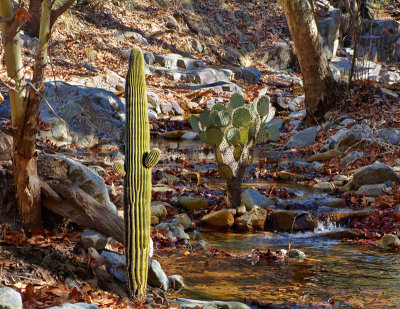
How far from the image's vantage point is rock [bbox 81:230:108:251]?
4.15m

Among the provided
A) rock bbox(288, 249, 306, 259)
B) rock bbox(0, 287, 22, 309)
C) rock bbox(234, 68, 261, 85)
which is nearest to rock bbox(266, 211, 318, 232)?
rock bbox(288, 249, 306, 259)

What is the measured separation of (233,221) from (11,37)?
3744 millimetres

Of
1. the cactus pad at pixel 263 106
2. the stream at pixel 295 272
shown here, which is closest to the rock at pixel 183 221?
the stream at pixel 295 272

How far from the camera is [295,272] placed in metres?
4.82

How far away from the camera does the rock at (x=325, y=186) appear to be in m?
8.34

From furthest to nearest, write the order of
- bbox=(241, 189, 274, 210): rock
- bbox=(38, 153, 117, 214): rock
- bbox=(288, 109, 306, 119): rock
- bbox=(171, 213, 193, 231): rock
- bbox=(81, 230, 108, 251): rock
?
bbox=(288, 109, 306, 119): rock, bbox=(241, 189, 274, 210): rock, bbox=(171, 213, 193, 231): rock, bbox=(38, 153, 117, 214): rock, bbox=(81, 230, 108, 251): rock

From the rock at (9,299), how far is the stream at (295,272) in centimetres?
154

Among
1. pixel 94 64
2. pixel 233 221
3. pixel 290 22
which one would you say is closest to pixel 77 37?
pixel 94 64

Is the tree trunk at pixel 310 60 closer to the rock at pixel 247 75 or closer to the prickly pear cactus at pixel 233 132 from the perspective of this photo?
the prickly pear cactus at pixel 233 132

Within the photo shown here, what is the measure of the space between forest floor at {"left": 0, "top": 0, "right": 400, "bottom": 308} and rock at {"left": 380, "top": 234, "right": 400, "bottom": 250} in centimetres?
17

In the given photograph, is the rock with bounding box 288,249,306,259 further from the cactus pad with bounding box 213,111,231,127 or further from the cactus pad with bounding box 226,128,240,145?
the cactus pad with bounding box 213,111,231,127

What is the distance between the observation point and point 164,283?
13.6 ft

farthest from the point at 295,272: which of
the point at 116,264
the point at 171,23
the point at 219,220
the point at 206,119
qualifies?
the point at 171,23

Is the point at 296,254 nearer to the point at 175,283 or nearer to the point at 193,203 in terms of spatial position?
the point at 175,283
